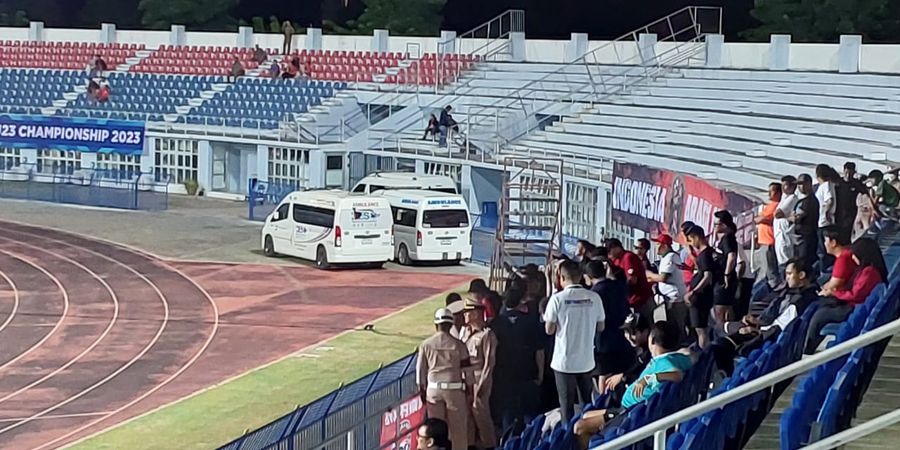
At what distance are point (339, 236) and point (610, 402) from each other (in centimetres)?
2003

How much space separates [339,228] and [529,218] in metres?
4.12

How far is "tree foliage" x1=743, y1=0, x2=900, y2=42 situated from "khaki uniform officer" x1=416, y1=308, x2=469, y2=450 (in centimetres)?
3407

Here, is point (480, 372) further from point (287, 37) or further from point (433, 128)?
point (287, 37)

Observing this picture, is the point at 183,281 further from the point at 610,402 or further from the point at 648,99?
the point at 610,402

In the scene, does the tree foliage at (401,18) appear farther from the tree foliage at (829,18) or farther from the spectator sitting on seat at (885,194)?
the spectator sitting on seat at (885,194)

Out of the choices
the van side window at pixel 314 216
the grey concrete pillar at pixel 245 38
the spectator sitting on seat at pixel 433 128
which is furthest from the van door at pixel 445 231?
the grey concrete pillar at pixel 245 38

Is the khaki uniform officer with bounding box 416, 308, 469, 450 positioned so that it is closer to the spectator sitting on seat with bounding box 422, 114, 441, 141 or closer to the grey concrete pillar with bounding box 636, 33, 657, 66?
the spectator sitting on seat with bounding box 422, 114, 441, 141

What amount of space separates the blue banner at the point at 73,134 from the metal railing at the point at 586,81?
10341mm

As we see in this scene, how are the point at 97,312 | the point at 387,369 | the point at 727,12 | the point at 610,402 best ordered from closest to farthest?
the point at 610,402
the point at 387,369
the point at 97,312
the point at 727,12

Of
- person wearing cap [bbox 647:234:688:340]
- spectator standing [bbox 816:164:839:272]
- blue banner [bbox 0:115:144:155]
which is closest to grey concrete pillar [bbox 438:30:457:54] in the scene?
blue banner [bbox 0:115:144:155]

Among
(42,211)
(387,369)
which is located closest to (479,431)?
(387,369)

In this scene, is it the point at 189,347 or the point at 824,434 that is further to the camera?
the point at 189,347

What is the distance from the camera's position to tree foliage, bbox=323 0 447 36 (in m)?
52.2

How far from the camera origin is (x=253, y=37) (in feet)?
164
